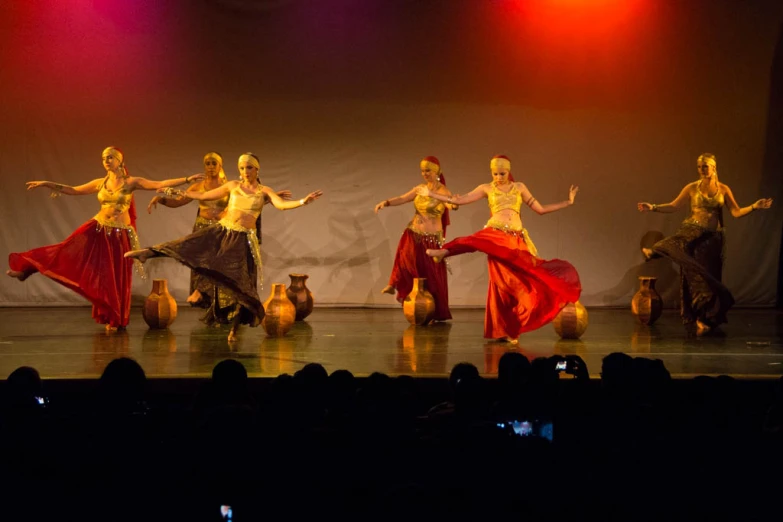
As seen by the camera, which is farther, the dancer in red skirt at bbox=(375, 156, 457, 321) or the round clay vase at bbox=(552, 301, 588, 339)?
the dancer in red skirt at bbox=(375, 156, 457, 321)

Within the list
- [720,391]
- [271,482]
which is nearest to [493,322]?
[720,391]

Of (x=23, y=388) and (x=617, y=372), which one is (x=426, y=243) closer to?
(x=617, y=372)

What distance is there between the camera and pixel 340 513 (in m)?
2.21

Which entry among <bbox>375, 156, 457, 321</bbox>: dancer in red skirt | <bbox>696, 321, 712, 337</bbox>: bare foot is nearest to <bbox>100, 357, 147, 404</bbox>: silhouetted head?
<bbox>375, 156, 457, 321</bbox>: dancer in red skirt

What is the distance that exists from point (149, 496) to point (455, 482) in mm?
801

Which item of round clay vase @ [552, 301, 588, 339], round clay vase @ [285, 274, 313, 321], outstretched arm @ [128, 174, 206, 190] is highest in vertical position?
outstretched arm @ [128, 174, 206, 190]

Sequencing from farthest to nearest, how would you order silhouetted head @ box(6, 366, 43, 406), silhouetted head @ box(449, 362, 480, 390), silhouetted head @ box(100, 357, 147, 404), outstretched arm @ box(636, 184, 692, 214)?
1. outstretched arm @ box(636, 184, 692, 214)
2. silhouetted head @ box(449, 362, 480, 390)
3. silhouetted head @ box(100, 357, 147, 404)
4. silhouetted head @ box(6, 366, 43, 406)

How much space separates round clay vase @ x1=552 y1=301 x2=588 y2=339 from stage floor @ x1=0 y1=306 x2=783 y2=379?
0.08m

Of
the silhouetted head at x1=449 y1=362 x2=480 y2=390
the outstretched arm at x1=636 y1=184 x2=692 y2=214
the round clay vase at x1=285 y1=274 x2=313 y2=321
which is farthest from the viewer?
the round clay vase at x1=285 y1=274 x2=313 y2=321

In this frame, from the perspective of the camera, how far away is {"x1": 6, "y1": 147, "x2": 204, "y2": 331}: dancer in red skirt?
696cm

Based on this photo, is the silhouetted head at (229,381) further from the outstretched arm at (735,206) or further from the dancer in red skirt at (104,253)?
the outstretched arm at (735,206)

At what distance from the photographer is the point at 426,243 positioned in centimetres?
800

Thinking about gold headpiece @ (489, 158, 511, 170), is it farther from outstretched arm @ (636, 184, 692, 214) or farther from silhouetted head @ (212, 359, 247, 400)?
silhouetted head @ (212, 359, 247, 400)

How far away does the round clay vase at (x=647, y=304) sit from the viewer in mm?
7742
